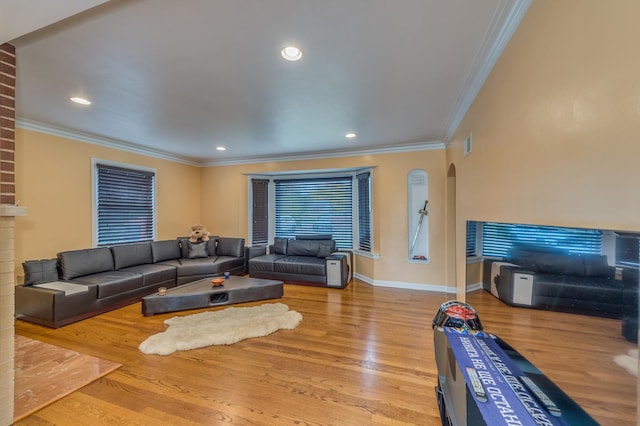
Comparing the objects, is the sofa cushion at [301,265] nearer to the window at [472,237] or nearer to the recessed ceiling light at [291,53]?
the window at [472,237]

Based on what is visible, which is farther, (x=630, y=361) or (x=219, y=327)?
(x=219, y=327)

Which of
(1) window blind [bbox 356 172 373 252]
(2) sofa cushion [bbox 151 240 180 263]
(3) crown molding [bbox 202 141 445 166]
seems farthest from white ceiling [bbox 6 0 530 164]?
Result: (2) sofa cushion [bbox 151 240 180 263]

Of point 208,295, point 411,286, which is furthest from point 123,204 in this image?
point 411,286

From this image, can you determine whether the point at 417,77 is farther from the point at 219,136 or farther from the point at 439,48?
the point at 219,136

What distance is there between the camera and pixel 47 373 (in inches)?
83.7

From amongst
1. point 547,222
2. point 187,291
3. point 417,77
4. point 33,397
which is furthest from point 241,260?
point 547,222

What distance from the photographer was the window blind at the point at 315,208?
219 inches

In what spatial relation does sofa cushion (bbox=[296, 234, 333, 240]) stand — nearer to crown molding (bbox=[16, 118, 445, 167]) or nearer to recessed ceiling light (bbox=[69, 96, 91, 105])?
crown molding (bbox=[16, 118, 445, 167])

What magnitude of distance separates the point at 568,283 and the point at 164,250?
556 centimetres

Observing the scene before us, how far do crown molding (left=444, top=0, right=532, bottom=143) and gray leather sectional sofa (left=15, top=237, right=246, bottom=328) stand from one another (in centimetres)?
466

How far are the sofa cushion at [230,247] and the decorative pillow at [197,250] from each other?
0.95 ft

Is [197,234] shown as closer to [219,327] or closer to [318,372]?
[219,327]

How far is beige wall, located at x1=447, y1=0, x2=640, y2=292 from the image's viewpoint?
0.77 m

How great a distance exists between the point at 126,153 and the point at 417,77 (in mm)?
4957
